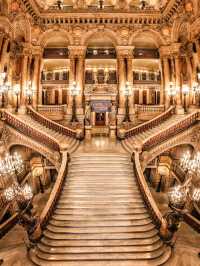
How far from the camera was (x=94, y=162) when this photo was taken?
41.7 ft

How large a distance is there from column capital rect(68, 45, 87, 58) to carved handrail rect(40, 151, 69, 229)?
11.1 m

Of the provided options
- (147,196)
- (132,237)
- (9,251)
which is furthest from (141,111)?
(9,251)

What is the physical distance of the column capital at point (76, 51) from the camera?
68.2 ft

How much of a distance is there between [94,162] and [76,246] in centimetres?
478

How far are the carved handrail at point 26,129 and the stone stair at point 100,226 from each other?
2740 millimetres

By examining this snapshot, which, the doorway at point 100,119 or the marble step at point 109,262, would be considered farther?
the doorway at point 100,119

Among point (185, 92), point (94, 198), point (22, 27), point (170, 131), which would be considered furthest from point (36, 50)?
point (94, 198)

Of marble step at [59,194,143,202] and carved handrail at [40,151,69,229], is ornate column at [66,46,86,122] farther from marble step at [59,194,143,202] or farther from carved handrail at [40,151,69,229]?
marble step at [59,194,143,202]

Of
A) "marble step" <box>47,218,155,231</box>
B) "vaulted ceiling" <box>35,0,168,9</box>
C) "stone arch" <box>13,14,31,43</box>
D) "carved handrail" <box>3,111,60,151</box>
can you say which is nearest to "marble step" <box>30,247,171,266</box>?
"marble step" <box>47,218,155,231</box>

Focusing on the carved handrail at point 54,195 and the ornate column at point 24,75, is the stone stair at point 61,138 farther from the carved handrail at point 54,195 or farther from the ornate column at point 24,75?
the ornate column at point 24,75

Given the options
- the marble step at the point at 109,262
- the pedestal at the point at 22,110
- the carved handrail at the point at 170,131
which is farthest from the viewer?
the pedestal at the point at 22,110

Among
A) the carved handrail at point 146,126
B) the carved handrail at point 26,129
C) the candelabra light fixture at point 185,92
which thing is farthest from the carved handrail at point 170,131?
the carved handrail at point 26,129

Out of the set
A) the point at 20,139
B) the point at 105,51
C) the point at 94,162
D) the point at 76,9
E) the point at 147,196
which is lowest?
the point at 147,196

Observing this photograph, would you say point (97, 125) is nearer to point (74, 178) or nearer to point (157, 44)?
point (157, 44)
